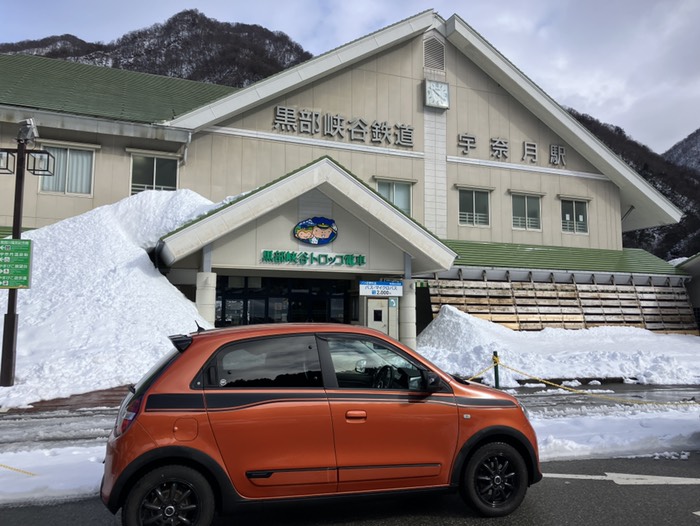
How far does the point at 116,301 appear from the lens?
45.9 feet

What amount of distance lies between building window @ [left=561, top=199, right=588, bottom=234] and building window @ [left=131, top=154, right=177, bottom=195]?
721 inches

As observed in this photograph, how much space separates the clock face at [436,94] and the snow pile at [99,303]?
38.6 feet

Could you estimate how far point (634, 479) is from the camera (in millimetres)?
5801

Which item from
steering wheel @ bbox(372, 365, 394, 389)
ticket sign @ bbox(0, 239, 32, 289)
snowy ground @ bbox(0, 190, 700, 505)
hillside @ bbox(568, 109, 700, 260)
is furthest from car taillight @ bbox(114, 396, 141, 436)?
hillside @ bbox(568, 109, 700, 260)

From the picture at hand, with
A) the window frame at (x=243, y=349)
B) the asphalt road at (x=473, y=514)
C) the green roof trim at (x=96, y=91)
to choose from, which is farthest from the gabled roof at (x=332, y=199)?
the window frame at (x=243, y=349)

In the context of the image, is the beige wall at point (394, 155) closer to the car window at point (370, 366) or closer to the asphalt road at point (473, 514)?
the asphalt road at point (473, 514)

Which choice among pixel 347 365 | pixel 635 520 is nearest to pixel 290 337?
pixel 347 365

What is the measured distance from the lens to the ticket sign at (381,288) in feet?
52.2

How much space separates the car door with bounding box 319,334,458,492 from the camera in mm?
4375

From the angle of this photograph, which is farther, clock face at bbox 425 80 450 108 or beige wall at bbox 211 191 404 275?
clock face at bbox 425 80 450 108

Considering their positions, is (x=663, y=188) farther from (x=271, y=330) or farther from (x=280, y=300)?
(x=271, y=330)

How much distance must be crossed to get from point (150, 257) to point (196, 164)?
541 centimetres

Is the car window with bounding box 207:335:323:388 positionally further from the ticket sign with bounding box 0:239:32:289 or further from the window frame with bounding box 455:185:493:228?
the window frame with bounding box 455:185:493:228

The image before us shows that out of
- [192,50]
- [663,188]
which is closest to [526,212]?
[663,188]
